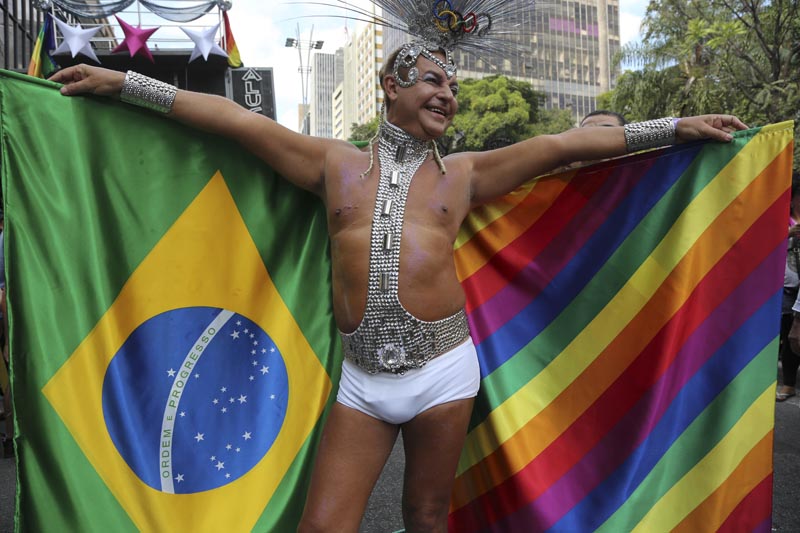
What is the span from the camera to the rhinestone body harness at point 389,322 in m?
2.40

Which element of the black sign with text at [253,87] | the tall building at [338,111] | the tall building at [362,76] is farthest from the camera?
the tall building at [338,111]

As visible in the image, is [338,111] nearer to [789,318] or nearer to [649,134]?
[789,318]

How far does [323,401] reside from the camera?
2.93 meters

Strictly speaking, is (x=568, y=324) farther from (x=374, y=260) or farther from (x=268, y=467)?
(x=268, y=467)

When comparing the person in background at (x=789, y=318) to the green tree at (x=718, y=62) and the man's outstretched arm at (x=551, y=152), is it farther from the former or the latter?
the green tree at (x=718, y=62)

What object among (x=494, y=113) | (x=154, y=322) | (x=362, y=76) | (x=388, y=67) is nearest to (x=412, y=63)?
(x=388, y=67)

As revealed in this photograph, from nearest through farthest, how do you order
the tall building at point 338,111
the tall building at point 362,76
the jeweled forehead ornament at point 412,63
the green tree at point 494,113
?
the jeweled forehead ornament at point 412,63, the green tree at point 494,113, the tall building at point 362,76, the tall building at point 338,111

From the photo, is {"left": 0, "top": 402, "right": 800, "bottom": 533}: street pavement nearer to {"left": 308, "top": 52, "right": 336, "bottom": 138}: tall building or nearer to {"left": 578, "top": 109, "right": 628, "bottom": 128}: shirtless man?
{"left": 578, "top": 109, "right": 628, "bottom": 128}: shirtless man

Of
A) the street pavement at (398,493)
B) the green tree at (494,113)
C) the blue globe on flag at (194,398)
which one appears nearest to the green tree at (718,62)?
the street pavement at (398,493)

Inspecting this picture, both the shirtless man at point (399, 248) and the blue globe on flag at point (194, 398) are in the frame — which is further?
the blue globe on flag at point (194, 398)

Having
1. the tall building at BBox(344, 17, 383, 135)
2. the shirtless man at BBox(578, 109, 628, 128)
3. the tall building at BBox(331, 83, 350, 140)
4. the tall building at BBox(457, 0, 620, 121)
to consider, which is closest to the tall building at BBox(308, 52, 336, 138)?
the tall building at BBox(331, 83, 350, 140)

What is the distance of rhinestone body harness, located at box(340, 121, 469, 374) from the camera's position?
240 centimetres

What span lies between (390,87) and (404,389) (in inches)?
42.3

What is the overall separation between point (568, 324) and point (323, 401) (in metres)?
1.04
